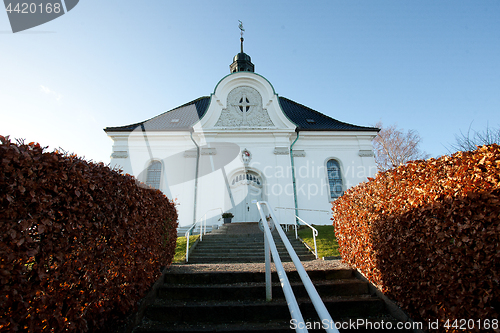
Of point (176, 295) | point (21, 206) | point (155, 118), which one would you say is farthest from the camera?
point (155, 118)

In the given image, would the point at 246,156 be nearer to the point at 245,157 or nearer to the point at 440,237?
the point at 245,157

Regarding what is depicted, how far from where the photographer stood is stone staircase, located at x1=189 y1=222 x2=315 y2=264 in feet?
21.3

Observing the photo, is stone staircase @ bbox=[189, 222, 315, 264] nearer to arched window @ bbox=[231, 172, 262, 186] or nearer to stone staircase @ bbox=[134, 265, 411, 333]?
stone staircase @ bbox=[134, 265, 411, 333]

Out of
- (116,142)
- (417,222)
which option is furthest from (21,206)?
(116,142)

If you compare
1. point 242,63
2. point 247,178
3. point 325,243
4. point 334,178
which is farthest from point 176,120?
point 325,243

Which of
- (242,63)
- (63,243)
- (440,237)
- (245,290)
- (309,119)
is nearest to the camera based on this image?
(63,243)

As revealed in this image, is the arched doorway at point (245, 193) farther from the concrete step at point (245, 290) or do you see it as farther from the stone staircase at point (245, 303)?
the concrete step at point (245, 290)

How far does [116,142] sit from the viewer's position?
14.2m

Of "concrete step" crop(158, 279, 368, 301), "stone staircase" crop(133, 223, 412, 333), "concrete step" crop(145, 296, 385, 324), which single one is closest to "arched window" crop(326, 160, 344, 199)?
"stone staircase" crop(133, 223, 412, 333)

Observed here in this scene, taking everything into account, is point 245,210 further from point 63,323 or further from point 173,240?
point 63,323

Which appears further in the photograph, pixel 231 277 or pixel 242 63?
pixel 242 63

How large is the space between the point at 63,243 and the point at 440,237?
342 centimetres

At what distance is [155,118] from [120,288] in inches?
591

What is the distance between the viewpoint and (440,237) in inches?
97.0
